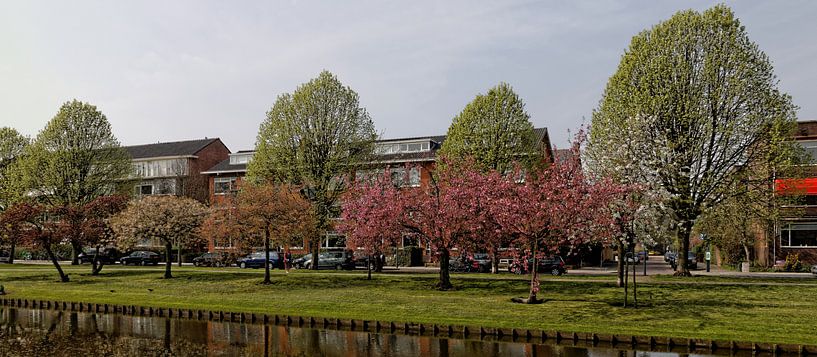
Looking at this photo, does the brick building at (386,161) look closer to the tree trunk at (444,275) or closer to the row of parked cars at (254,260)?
the row of parked cars at (254,260)

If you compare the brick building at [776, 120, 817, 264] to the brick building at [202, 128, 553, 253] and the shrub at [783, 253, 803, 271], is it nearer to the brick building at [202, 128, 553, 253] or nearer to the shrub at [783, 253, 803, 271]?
the shrub at [783, 253, 803, 271]

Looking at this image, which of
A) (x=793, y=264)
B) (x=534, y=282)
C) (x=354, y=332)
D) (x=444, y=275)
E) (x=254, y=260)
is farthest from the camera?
(x=254, y=260)

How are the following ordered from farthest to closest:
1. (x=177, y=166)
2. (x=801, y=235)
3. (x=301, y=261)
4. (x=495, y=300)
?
(x=177, y=166) < (x=301, y=261) < (x=801, y=235) < (x=495, y=300)

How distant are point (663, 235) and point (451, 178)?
13042 mm

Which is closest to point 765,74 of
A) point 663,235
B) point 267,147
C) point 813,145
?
point 663,235

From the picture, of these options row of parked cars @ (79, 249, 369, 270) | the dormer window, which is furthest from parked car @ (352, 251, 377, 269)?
the dormer window

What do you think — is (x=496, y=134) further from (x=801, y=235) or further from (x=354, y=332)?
(x=801, y=235)

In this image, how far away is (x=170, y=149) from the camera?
9500 centimetres

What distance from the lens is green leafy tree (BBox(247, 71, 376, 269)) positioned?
53.0 m

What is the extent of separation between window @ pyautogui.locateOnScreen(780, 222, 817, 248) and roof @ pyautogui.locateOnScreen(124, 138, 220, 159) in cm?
7190

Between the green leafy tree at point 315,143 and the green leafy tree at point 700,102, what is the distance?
69.0 ft

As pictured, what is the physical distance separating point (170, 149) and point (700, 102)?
7589 centimetres

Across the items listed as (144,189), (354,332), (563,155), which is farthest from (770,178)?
(144,189)

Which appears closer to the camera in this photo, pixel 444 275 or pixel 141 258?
pixel 444 275
